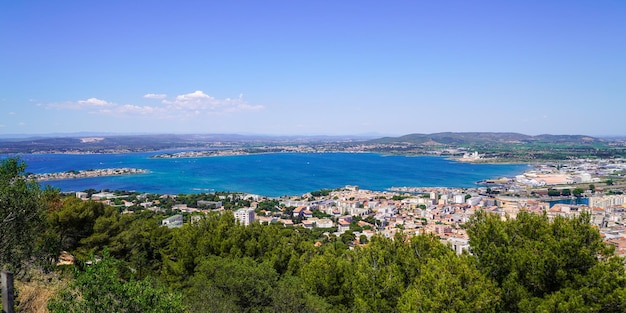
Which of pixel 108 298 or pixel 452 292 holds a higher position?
pixel 108 298

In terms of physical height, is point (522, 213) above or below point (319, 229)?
above

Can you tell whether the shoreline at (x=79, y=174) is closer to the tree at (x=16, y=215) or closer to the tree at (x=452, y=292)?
the tree at (x=16, y=215)

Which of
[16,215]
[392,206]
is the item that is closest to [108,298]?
[16,215]

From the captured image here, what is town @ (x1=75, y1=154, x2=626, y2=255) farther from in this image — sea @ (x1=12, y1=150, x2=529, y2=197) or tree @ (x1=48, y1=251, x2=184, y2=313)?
tree @ (x1=48, y1=251, x2=184, y2=313)

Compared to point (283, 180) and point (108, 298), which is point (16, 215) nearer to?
point (108, 298)

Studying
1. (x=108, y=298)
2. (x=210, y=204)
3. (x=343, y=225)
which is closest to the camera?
(x=108, y=298)

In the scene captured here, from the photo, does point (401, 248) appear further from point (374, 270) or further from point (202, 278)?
point (202, 278)

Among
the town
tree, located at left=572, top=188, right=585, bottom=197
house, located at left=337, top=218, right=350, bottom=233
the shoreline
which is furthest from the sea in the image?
house, located at left=337, top=218, right=350, bottom=233

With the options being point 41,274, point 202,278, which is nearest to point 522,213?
point 202,278
